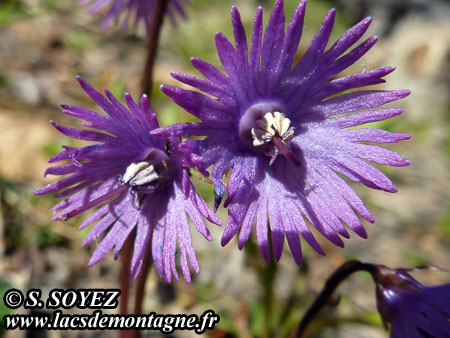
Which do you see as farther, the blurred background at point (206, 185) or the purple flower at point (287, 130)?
the blurred background at point (206, 185)

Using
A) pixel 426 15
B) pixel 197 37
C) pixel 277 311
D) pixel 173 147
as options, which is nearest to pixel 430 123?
pixel 426 15

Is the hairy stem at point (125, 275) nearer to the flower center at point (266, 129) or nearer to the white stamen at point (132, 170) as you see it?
the white stamen at point (132, 170)

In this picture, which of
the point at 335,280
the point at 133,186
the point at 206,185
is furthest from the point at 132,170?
the point at 335,280

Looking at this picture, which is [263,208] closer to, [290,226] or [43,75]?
[290,226]

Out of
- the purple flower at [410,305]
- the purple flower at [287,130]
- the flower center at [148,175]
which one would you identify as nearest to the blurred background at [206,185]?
the purple flower at [287,130]

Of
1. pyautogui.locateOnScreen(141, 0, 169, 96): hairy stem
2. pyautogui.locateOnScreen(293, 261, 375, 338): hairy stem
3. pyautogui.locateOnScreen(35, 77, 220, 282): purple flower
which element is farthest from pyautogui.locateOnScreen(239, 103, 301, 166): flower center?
pyautogui.locateOnScreen(141, 0, 169, 96): hairy stem

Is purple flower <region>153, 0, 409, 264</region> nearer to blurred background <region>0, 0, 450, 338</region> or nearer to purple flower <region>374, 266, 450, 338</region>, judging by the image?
purple flower <region>374, 266, 450, 338</region>

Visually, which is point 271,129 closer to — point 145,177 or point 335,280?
point 145,177
